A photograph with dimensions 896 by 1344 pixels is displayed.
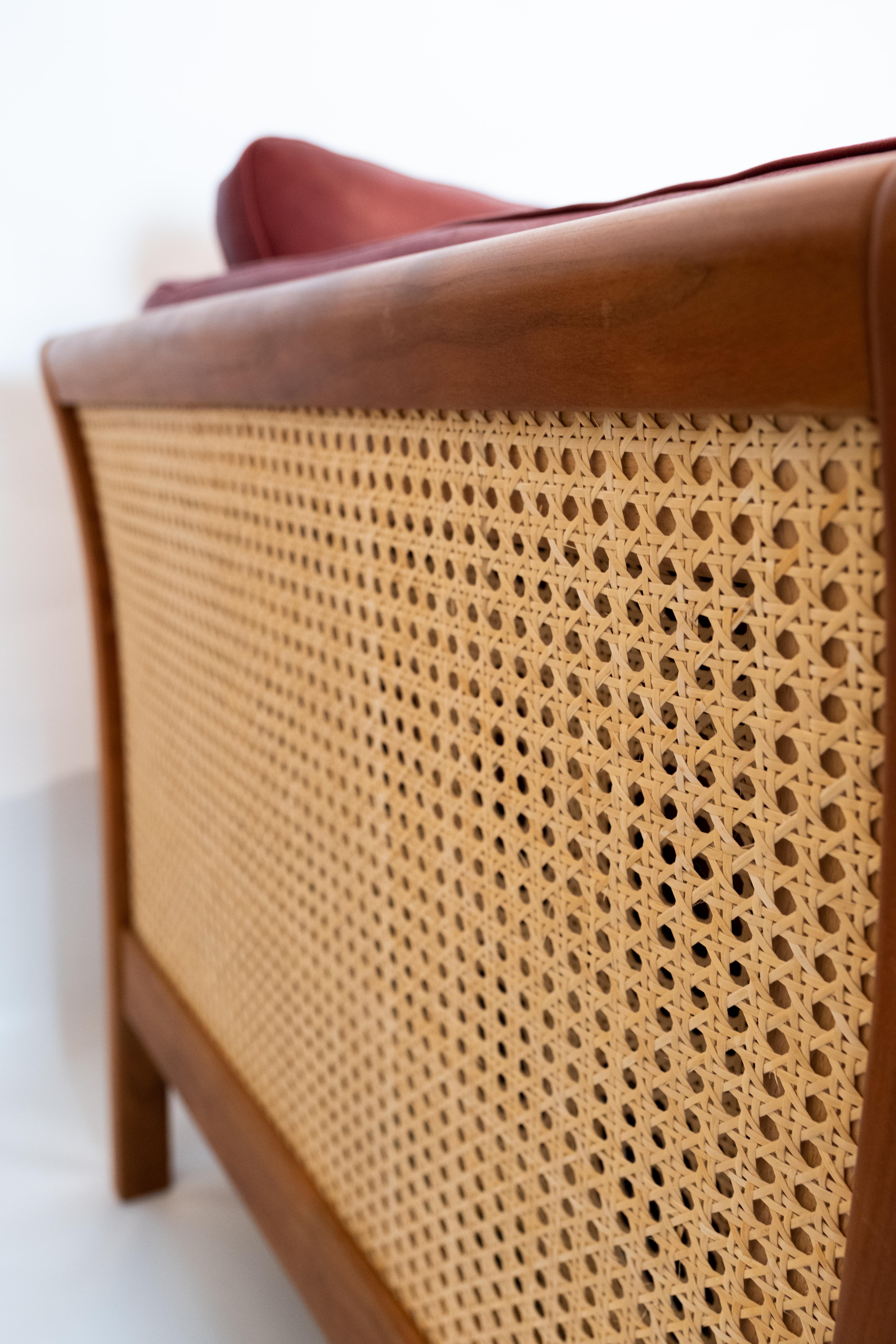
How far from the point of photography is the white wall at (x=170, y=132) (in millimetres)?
1457

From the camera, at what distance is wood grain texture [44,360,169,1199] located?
1236mm

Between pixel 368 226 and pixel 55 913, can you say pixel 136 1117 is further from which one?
pixel 368 226

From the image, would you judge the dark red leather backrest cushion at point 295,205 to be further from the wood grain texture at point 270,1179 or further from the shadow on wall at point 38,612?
the wood grain texture at point 270,1179

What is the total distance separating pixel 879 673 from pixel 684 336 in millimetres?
116

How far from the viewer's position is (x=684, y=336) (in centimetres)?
36

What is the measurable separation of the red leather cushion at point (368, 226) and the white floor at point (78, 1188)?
0.83 metres

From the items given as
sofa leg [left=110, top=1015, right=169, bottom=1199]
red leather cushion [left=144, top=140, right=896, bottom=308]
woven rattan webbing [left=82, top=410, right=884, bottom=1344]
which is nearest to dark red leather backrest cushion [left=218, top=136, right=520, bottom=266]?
red leather cushion [left=144, top=140, right=896, bottom=308]

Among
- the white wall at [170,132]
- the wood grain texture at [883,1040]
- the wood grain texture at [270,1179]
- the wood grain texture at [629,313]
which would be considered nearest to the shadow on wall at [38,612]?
the white wall at [170,132]

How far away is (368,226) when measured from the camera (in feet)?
3.65

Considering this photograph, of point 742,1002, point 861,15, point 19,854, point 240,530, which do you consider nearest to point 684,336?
point 742,1002

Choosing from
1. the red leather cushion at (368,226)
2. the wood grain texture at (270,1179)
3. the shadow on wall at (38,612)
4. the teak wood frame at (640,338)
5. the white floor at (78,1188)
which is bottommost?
the white floor at (78,1188)

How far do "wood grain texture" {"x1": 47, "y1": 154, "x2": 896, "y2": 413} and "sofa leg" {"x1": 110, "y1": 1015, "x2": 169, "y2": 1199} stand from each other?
2.86ft

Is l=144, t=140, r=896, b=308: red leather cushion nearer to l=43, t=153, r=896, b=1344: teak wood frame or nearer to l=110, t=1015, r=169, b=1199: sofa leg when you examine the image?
l=43, t=153, r=896, b=1344: teak wood frame

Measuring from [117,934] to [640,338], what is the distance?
1.08 m
